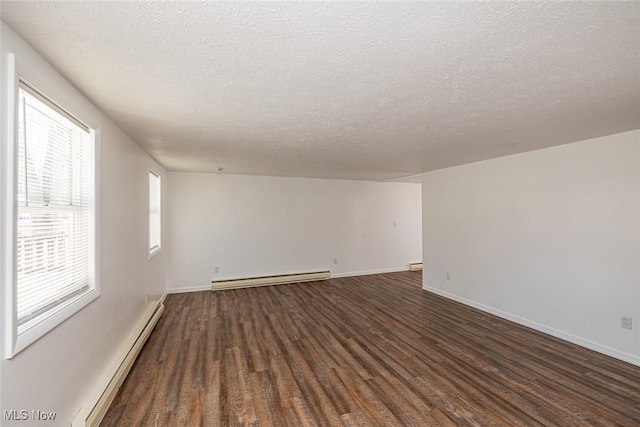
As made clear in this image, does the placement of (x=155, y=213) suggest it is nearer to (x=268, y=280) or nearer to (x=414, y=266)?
(x=268, y=280)

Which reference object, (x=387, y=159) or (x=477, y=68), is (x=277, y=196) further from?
(x=477, y=68)

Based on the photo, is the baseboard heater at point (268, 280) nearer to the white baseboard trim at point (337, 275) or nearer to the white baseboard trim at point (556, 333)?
the white baseboard trim at point (337, 275)

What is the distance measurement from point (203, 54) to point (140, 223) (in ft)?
8.67

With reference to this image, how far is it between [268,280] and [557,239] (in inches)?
192

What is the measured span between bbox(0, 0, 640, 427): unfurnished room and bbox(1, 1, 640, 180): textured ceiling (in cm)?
1

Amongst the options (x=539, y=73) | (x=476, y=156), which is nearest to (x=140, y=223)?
(x=539, y=73)

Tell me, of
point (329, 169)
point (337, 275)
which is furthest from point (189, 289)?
point (329, 169)

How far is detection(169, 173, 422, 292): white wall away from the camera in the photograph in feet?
17.9

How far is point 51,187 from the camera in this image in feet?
5.22

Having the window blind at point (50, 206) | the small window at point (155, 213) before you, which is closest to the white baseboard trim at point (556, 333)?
the window blind at point (50, 206)

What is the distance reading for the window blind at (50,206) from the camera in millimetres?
1340

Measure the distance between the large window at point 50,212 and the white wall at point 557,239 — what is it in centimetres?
478

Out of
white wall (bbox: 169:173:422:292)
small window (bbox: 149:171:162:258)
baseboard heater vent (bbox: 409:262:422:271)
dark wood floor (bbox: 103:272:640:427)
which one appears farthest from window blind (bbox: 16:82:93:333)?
baseboard heater vent (bbox: 409:262:422:271)

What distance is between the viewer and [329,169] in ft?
16.7
